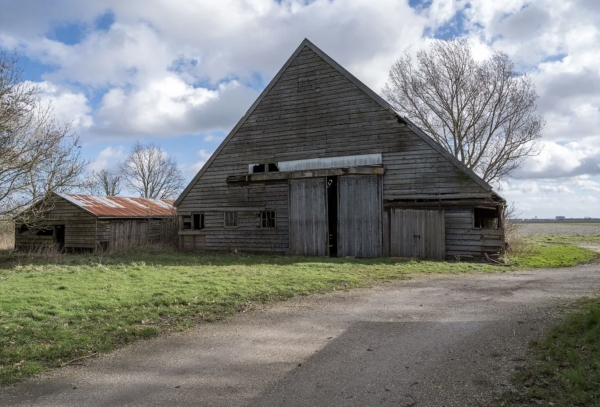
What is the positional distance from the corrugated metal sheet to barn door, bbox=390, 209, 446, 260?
2.65 metres

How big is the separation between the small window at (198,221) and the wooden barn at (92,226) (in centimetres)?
496

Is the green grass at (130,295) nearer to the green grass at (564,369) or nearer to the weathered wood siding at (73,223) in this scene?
the green grass at (564,369)

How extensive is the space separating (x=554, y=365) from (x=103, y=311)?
800 centimetres

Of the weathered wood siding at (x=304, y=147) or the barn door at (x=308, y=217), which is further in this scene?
the barn door at (x=308, y=217)

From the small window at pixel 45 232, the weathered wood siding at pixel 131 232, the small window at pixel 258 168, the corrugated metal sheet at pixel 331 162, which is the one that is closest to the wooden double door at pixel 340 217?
the corrugated metal sheet at pixel 331 162

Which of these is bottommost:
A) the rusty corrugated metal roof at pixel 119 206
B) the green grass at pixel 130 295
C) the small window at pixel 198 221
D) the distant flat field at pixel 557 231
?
the distant flat field at pixel 557 231

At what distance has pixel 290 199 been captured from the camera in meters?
21.6

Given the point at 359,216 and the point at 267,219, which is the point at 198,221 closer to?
the point at 267,219

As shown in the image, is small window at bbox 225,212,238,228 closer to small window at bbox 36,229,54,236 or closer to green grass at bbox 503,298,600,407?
small window at bbox 36,229,54,236

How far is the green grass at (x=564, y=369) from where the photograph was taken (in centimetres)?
428

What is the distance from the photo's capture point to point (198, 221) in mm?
24328

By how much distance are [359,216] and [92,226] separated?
19.4m

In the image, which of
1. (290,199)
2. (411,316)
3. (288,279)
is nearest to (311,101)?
(290,199)

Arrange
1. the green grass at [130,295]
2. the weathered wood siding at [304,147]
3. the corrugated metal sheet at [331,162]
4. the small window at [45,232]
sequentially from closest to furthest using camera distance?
the green grass at [130,295]
the weathered wood siding at [304,147]
the corrugated metal sheet at [331,162]
the small window at [45,232]
